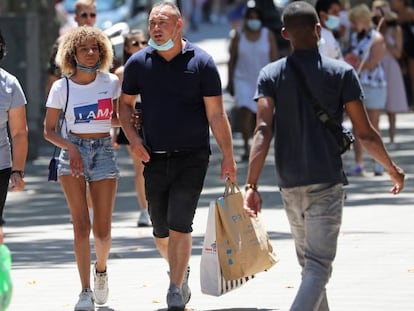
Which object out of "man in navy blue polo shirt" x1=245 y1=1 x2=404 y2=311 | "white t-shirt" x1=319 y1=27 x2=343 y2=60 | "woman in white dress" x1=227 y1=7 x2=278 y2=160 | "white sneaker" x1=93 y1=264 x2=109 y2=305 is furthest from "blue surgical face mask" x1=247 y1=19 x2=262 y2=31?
"man in navy blue polo shirt" x1=245 y1=1 x2=404 y2=311

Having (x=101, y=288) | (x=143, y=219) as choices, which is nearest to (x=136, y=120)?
(x=101, y=288)

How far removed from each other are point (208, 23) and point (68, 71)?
160ft

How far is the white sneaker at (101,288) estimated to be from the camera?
30.2ft

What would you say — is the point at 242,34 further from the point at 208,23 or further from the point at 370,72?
the point at 208,23

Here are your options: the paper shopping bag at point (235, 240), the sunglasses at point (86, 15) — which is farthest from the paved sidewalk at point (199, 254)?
the sunglasses at point (86, 15)

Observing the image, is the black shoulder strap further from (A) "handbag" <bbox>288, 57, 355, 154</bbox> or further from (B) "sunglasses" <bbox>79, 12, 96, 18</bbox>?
(B) "sunglasses" <bbox>79, 12, 96, 18</bbox>

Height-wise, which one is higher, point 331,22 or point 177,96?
point 177,96

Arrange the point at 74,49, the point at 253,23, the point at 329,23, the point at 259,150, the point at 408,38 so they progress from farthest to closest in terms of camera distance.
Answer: the point at 408,38 < the point at 253,23 < the point at 329,23 < the point at 74,49 < the point at 259,150

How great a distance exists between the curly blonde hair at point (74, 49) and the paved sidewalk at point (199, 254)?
153 centimetres

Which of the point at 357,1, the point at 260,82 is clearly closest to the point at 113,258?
the point at 260,82

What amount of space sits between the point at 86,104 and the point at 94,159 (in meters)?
0.36

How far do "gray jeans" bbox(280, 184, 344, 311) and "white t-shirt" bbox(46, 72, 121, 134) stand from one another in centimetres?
206

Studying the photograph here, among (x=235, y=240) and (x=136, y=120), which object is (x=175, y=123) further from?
(x=235, y=240)

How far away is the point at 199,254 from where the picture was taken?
11.4 metres
